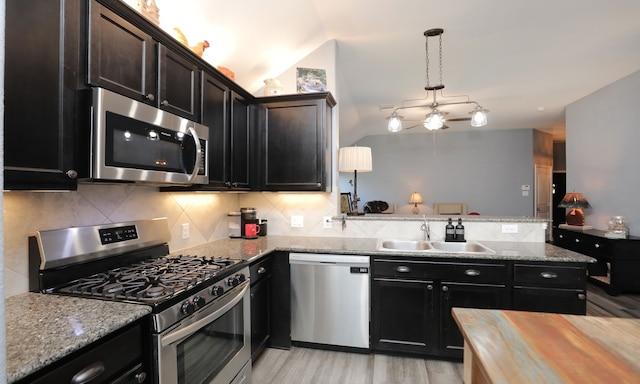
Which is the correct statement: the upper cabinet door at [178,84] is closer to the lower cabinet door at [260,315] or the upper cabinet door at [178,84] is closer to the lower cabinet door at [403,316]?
the lower cabinet door at [260,315]

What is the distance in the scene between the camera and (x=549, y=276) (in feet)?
7.06

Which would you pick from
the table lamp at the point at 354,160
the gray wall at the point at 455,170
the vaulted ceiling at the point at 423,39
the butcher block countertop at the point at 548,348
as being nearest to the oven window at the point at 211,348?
the butcher block countertop at the point at 548,348

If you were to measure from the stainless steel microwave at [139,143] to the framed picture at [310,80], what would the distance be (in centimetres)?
132

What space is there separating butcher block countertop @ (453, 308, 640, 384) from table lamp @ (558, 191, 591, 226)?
15.6ft

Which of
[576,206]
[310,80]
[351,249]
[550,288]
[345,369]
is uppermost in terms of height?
[310,80]

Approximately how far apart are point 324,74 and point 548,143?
740 cm

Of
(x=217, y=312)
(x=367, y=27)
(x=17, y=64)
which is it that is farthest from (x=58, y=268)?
(x=367, y=27)

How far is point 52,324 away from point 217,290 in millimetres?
684

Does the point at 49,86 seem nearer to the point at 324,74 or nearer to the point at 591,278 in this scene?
the point at 324,74

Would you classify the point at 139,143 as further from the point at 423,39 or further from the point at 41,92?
the point at 423,39

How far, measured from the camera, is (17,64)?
1.03 metres

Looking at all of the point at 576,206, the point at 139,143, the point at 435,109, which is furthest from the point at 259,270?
the point at 576,206

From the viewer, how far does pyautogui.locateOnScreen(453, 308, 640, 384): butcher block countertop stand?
2.66ft

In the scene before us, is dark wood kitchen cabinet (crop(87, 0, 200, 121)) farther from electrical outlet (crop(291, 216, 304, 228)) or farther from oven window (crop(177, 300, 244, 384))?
electrical outlet (crop(291, 216, 304, 228))
